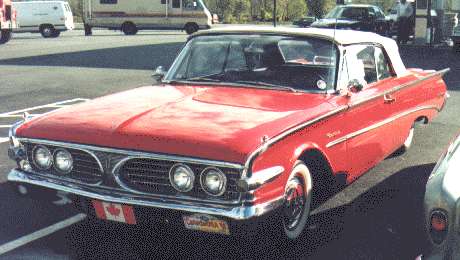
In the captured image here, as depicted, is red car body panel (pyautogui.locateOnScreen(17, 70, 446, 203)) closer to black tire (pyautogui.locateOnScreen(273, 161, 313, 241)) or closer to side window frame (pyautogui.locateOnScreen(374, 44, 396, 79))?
black tire (pyautogui.locateOnScreen(273, 161, 313, 241))

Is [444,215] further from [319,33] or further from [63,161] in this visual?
[319,33]

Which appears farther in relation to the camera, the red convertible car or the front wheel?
the front wheel

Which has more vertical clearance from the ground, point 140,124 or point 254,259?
point 140,124

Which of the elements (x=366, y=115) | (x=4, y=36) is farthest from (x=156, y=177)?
(x=4, y=36)

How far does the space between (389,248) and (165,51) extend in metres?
19.3

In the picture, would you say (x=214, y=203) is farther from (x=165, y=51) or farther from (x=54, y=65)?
(x=165, y=51)

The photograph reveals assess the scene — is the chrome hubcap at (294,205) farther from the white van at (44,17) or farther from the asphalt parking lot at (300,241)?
the white van at (44,17)

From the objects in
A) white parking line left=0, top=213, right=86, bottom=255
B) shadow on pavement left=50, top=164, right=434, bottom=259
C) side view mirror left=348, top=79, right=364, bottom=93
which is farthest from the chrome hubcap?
white parking line left=0, top=213, right=86, bottom=255

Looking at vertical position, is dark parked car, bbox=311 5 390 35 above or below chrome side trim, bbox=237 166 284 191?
above

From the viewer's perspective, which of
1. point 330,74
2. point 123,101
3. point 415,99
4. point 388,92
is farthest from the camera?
point 415,99

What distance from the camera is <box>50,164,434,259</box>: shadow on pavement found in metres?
4.19

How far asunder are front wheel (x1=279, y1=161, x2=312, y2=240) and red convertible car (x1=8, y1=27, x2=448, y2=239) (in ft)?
0.04

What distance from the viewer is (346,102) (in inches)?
193

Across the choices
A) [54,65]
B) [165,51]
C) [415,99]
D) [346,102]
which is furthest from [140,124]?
[165,51]
